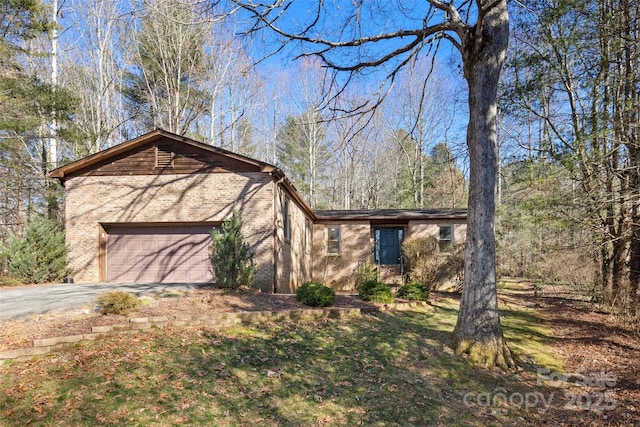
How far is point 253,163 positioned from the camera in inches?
472

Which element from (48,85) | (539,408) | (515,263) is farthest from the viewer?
(515,263)

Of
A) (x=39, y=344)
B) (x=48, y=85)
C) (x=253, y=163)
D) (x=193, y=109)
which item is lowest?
(x=39, y=344)

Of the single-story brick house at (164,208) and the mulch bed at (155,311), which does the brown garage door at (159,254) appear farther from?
the mulch bed at (155,311)

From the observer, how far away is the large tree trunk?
21.9ft

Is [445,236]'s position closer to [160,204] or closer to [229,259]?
[229,259]

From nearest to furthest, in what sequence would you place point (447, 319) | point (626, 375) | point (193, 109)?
point (626, 375) < point (447, 319) < point (193, 109)

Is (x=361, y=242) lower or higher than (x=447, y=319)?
higher

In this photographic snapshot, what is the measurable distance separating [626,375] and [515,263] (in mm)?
15615

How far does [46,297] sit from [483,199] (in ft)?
32.8

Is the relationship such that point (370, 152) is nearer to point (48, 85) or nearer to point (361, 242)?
point (361, 242)

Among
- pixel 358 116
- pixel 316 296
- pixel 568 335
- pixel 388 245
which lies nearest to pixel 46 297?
pixel 316 296

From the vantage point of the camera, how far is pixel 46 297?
8953 mm

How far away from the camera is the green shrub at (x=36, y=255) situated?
1166 centimetres

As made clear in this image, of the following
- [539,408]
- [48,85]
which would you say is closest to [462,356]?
[539,408]
